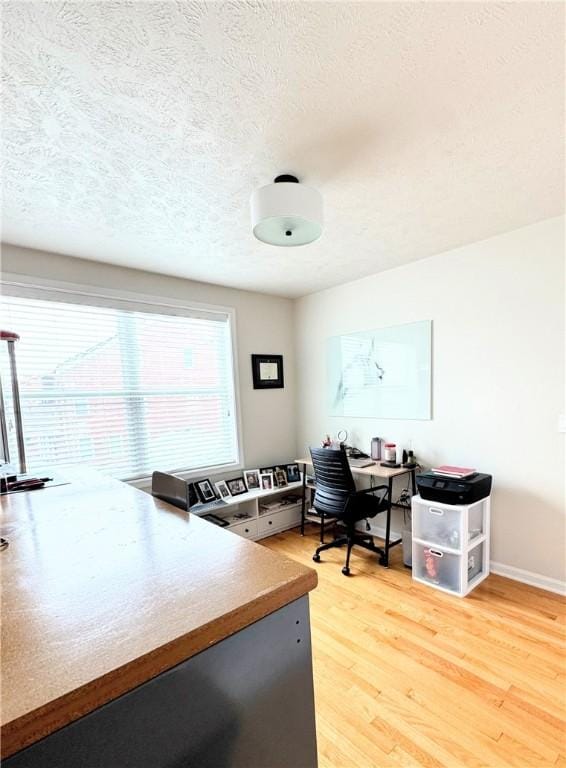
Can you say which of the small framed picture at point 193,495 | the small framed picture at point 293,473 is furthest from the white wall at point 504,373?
the small framed picture at point 193,495

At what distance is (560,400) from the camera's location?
90.7 inches

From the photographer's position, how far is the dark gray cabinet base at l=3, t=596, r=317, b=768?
22.2 inches

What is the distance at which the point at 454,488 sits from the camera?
2.37 m

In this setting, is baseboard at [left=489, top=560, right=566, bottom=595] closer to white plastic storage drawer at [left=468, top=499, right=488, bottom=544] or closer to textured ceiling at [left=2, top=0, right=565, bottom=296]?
white plastic storage drawer at [left=468, top=499, right=488, bottom=544]

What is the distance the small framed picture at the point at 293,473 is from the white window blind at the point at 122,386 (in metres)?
0.59

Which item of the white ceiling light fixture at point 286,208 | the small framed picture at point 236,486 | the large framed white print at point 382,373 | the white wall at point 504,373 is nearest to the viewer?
the white ceiling light fixture at point 286,208

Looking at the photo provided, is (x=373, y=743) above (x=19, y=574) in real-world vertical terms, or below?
below

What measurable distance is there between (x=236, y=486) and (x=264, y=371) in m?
1.17

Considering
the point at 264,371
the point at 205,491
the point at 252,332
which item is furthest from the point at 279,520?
the point at 252,332

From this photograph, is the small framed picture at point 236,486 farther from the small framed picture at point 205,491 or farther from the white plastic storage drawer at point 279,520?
the white plastic storage drawer at point 279,520

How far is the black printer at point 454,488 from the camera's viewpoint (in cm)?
234

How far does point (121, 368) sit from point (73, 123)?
1832 millimetres

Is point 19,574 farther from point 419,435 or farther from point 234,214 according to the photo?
point 419,435

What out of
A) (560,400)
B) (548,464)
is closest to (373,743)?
(548,464)
